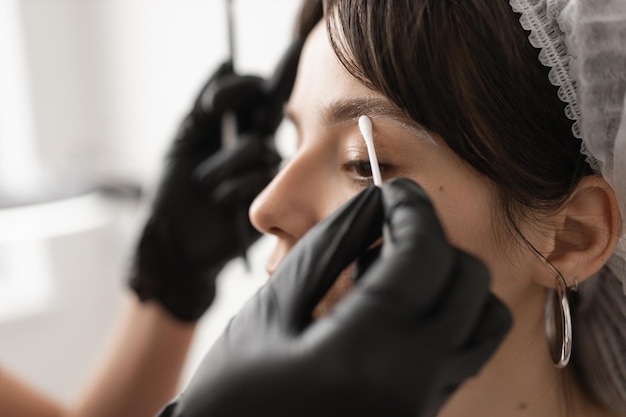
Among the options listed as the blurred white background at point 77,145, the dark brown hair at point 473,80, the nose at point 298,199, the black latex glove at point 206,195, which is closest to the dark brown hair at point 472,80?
the dark brown hair at point 473,80

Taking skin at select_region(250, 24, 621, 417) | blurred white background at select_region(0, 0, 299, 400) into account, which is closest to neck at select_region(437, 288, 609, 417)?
skin at select_region(250, 24, 621, 417)

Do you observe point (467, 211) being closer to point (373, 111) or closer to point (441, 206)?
point (441, 206)

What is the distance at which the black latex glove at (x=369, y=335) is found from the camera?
0.48m

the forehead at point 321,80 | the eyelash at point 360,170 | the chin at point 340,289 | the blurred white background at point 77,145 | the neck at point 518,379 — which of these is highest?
the forehead at point 321,80

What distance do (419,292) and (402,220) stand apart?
62mm

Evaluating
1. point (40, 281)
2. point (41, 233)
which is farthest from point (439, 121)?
point (40, 281)

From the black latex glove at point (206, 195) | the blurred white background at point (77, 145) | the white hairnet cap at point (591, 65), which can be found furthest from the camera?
the blurred white background at point (77, 145)

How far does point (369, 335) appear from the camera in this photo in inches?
19.0

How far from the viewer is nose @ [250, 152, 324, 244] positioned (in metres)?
0.78

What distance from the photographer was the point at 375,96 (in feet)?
2.35

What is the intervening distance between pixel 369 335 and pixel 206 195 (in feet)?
2.37

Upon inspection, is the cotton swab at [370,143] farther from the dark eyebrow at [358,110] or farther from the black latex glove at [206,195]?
the black latex glove at [206,195]

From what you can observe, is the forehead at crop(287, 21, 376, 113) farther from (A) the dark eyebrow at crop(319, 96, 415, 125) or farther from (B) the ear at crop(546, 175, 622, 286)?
(B) the ear at crop(546, 175, 622, 286)

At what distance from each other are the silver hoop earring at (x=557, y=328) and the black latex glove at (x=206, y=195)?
0.48m
